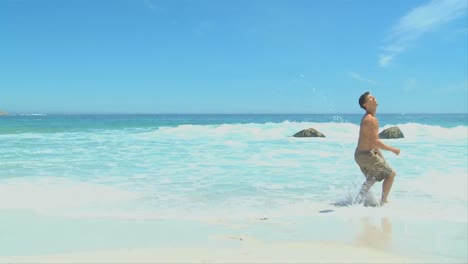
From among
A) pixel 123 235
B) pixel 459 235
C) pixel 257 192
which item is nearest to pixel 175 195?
pixel 257 192

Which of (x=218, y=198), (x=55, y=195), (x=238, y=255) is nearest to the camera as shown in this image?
(x=238, y=255)

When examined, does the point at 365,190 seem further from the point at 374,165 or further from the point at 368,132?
the point at 368,132

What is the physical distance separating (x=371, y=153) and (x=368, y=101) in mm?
774

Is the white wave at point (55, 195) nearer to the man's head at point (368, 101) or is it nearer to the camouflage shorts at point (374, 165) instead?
the camouflage shorts at point (374, 165)

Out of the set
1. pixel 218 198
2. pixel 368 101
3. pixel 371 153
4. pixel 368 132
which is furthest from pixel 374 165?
pixel 218 198

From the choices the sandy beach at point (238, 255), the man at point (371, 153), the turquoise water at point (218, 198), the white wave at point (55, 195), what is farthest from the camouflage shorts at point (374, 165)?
the white wave at point (55, 195)

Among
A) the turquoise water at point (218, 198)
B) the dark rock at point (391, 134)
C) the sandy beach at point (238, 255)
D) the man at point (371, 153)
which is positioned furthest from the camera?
the dark rock at point (391, 134)

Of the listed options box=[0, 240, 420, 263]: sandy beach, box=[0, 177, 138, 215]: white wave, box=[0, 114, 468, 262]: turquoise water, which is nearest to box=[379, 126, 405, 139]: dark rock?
box=[0, 114, 468, 262]: turquoise water

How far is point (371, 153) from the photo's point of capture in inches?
245

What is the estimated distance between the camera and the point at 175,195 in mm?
7113

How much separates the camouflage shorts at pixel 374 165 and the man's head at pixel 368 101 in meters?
0.66

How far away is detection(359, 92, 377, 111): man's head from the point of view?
20.6 feet

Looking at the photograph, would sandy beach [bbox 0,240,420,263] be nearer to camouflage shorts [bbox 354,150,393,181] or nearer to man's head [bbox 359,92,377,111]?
camouflage shorts [bbox 354,150,393,181]

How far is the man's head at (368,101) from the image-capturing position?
6.27 m
